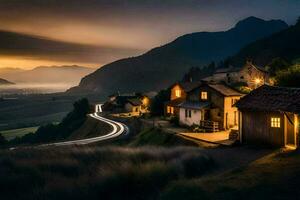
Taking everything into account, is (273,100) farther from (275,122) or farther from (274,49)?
(274,49)

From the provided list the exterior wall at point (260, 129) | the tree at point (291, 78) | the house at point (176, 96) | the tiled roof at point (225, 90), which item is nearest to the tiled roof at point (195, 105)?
the tiled roof at point (225, 90)

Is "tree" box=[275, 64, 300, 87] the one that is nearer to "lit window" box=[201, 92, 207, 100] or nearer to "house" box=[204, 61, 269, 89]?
"lit window" box=[201, 92, 207, 100]

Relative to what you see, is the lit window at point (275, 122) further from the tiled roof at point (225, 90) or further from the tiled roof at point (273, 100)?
the tiled roof at point (225, 90)

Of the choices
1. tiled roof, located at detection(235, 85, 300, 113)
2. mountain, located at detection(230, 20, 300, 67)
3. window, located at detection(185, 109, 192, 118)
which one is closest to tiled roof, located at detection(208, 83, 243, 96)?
window, located at detection(185, 109, 192, 118)

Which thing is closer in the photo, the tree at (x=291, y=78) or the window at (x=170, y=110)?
the tree at (x=291, y=78)

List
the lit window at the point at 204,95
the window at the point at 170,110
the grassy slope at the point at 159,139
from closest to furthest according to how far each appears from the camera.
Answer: the grassy slope at the point at 159,139 < the lit window at the point at 204,95 < the window at the point at 170,110

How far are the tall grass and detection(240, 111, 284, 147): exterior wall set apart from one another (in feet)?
39.8

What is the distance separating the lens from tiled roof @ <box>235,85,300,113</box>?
82.7 ft

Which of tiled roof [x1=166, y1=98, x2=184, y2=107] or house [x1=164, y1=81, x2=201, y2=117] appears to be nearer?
tiled roof [x1=166, y1=98, x2=184, y2=107]

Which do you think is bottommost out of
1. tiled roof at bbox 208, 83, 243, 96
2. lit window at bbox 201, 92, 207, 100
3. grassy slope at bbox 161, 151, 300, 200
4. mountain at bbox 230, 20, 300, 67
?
grassy slope at bbox 161, 151, 300, 200

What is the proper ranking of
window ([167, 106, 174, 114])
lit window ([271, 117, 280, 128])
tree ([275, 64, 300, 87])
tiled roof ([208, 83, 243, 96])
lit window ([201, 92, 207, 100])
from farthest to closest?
1. window ([167, 106, 174, 114])
2. lit window ([201, 92, 207, 100])
3. tiled roof ([208, 83, 243, 96])
4. tree ([275, 64, 300, 87])
5. lit window ([271, 117, 280, 128])

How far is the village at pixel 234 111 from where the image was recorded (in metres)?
25.8

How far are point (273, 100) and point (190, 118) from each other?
65.1 ft

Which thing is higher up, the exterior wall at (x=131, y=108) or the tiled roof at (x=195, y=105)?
the tiled roof at (x=195, y=105)
